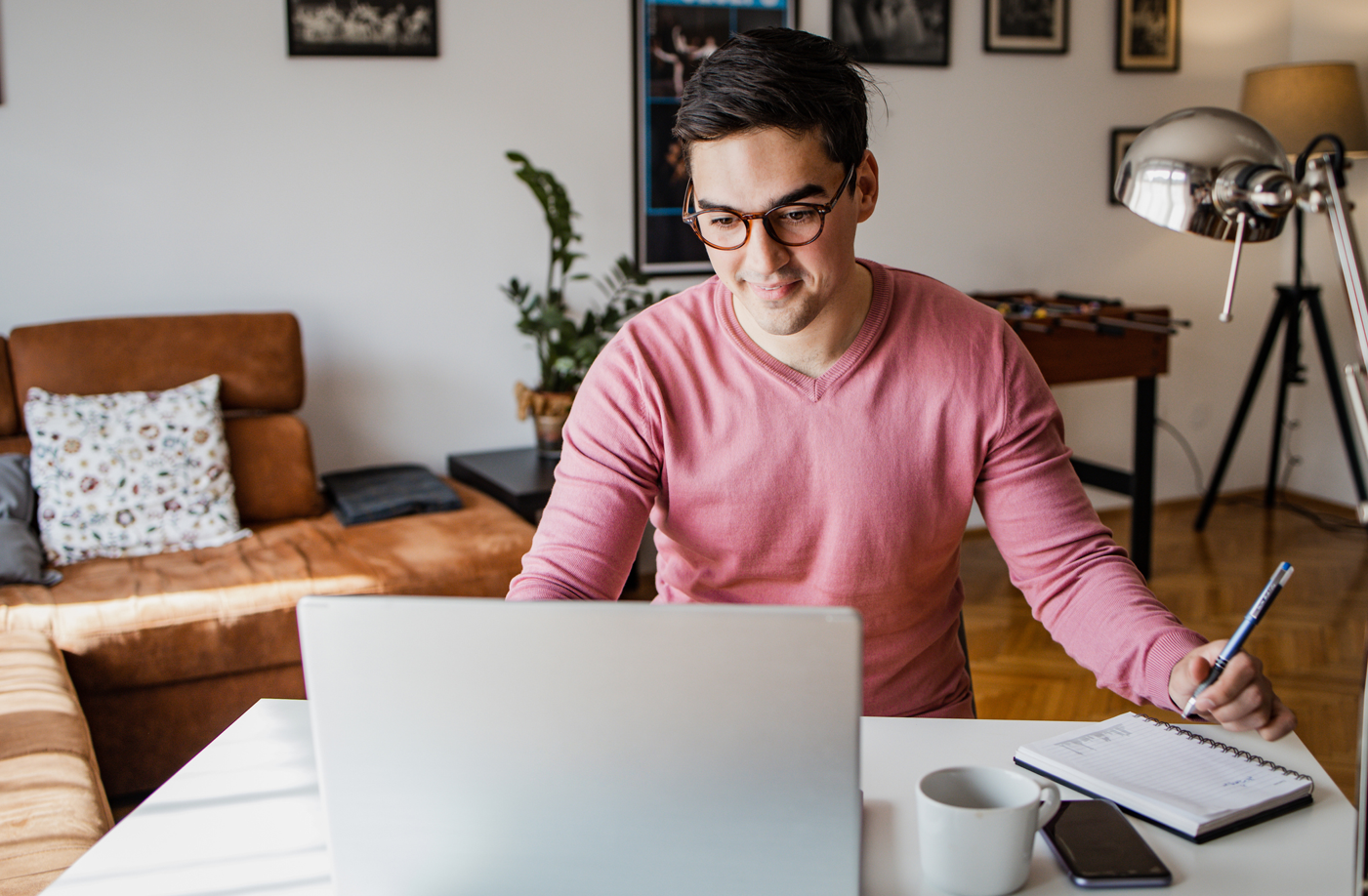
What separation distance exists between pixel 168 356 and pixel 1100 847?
2630 millimetres

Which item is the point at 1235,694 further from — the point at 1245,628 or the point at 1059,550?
the point at 1059,550

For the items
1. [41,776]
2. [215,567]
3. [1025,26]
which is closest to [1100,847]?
[41,776]

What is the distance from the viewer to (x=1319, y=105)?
379 centimetres

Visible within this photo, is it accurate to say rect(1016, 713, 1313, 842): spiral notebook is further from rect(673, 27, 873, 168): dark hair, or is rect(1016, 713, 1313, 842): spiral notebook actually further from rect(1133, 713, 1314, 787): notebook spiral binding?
rect(673, 27, 873, 168): dark hair

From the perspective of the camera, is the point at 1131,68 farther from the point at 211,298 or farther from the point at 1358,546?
the point at 211,298

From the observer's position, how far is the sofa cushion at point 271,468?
9.55 feet

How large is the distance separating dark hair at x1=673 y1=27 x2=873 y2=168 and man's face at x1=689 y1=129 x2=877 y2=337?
0.01 meters

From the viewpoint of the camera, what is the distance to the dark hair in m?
1.13

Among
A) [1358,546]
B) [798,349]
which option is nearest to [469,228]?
[798,349]

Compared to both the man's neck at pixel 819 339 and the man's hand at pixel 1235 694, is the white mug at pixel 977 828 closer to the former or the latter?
the man's hand at pixel 1235 694

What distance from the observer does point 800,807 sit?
720 mm

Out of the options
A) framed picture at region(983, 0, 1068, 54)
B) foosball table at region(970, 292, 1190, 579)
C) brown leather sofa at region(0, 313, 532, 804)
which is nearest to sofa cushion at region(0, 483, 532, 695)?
brown leather sofa at region(0, 313, 532, 804)

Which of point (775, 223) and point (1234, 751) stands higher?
point (775, 223)

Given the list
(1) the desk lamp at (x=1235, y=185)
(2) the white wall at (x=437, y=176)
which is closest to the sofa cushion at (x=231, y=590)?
(2) the white wall at (x=437, y=176)
